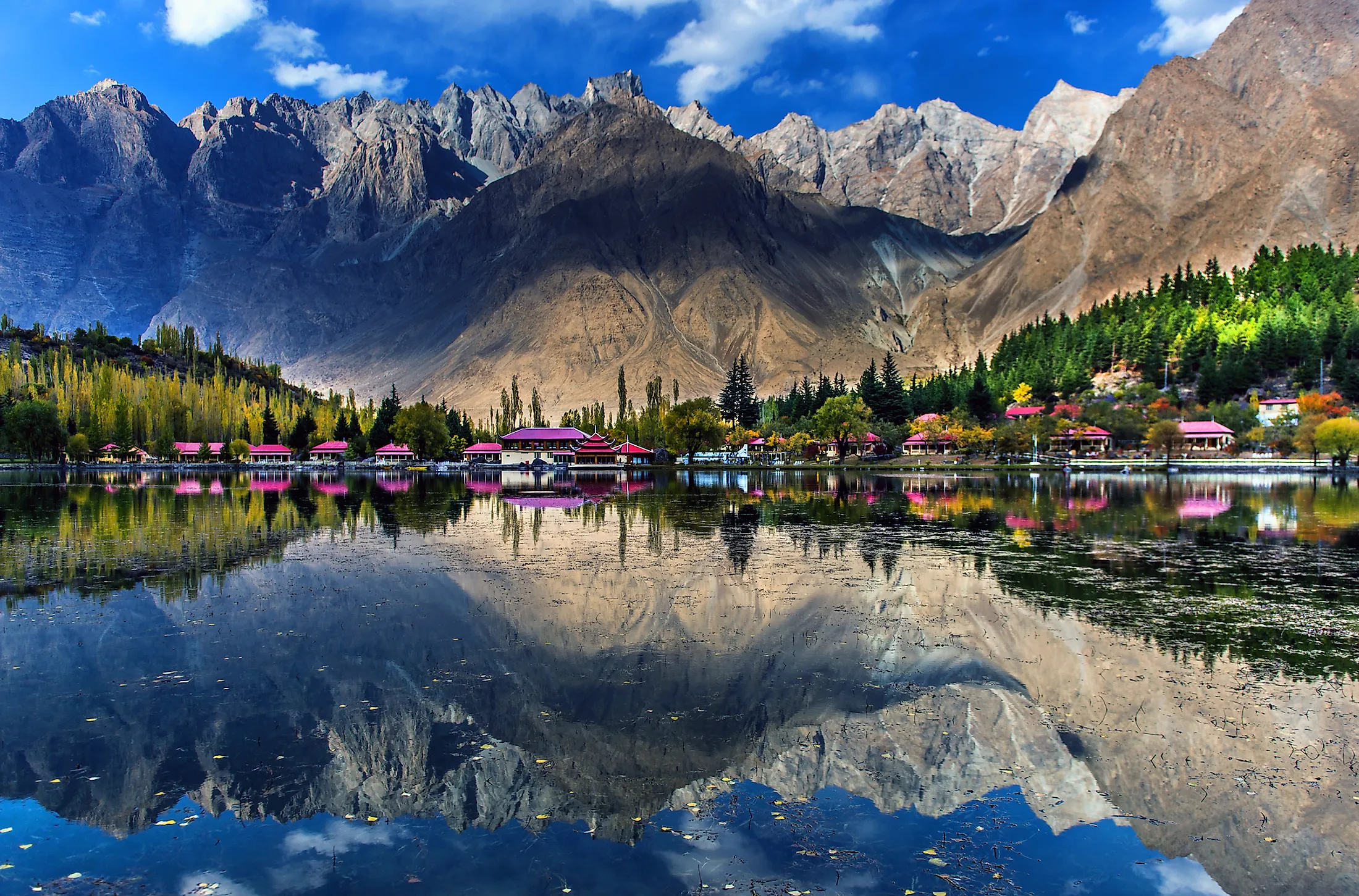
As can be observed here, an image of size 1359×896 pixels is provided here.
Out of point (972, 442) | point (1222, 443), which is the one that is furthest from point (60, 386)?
point (1222, 443)

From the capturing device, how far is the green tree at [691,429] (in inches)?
4555

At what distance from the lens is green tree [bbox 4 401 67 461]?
366ft

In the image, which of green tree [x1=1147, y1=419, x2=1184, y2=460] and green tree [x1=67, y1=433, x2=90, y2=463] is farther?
green tree [x1=67, y1=433, x2=90, y2=463]

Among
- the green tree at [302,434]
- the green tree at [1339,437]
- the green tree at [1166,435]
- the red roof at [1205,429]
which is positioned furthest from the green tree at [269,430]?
the green tree at [1339,437]

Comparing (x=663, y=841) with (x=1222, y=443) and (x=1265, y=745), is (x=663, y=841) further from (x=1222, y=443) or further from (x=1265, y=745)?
(x=1222, y=443)

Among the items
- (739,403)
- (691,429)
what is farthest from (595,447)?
(739,403)

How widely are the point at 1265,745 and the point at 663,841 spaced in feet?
27.2

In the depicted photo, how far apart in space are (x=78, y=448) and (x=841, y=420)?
10181 cm

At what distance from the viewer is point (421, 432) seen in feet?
427

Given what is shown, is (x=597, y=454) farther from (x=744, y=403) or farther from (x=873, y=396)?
(x=873, y=396)

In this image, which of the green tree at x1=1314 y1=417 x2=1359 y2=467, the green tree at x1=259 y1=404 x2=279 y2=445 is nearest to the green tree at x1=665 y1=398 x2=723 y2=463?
the green tree at x1=1314 y1=417 x2=1359 y2=467

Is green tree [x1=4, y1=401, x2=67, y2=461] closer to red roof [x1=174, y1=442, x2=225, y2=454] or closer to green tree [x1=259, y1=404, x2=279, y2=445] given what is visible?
red roof [x1=174, y1=442, x2=225, y2=454]

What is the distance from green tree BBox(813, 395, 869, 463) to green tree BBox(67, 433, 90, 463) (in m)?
98.5

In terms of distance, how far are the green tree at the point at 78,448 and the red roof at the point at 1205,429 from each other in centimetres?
14228
